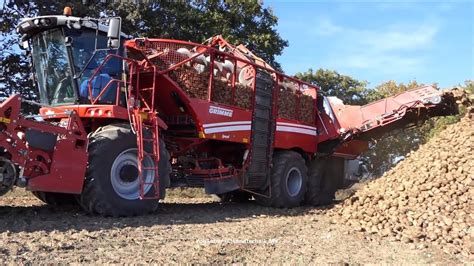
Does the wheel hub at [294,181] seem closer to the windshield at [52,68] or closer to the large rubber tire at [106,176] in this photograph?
the large rubber tire at [106,176]

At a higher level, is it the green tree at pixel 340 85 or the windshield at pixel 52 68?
the green tree at pixel 340 85

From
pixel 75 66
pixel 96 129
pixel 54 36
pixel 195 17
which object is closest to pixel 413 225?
pixel 96 129

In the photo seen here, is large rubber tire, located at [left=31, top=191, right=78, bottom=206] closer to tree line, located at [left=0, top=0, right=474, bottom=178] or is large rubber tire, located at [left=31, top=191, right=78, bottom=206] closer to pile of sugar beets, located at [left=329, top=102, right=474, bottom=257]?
pile of sugar beets, located at [left=329, top=102, right=474, bottom=257]

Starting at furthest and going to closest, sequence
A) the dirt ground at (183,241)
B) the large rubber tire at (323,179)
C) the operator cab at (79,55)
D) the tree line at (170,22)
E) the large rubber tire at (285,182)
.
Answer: the tree line at (170,22)
the large rubber tire at (323,179)
the large rubber tire at (285,182)
the operator cab at (79,55)
the dirt ground at (183,241)

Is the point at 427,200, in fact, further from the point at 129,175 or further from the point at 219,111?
the point at 129,175

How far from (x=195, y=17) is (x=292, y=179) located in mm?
8864

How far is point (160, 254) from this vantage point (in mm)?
4824

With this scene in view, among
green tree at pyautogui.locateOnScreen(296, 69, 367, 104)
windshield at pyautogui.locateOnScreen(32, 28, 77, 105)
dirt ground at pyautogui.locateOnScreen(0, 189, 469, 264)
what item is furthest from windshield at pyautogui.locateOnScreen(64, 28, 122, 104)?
green tree at pyautogui.locateOnScreen(296, 69, 367, 104)

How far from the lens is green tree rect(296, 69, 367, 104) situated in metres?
27.7

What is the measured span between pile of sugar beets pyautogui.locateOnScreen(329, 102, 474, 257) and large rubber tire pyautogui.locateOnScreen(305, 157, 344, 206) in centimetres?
278

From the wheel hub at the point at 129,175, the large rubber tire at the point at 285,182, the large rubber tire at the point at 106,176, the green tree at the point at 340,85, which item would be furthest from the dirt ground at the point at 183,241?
the green tree at the point at 340,85

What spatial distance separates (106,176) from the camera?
687cm

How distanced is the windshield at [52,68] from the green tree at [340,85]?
20968 mm

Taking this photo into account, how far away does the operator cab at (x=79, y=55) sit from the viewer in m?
7.51
